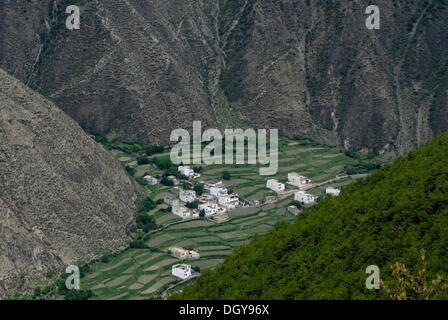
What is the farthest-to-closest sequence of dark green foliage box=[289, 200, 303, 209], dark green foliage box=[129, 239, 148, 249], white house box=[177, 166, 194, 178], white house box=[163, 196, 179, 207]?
white house box=[177, 166, 194, 178] < dark green foliage box=[289, 200, 303, 209] < white house box=[163, 196, 179, 207] < dark green foliage box=[129, 239, 148, 249]

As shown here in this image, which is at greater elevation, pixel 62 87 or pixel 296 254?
pixel 62 87

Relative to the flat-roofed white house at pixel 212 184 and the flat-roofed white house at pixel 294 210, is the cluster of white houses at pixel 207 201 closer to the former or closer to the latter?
the flat-roofed white house at pixel 212 184

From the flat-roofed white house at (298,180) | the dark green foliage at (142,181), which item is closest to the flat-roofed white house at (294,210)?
the flat-roofed white house at (298,180)

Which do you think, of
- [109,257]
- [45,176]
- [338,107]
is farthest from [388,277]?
[338,107]

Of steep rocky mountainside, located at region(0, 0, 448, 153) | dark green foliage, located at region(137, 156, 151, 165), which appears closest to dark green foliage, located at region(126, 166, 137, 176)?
dark green foliage, located at region(137, 156, 151, 165)

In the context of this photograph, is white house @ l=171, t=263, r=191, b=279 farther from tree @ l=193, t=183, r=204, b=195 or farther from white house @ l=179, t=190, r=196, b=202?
tree @ l=193, t=183, r=204, b=195

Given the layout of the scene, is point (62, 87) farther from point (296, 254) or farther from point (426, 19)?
point (296, 254)
